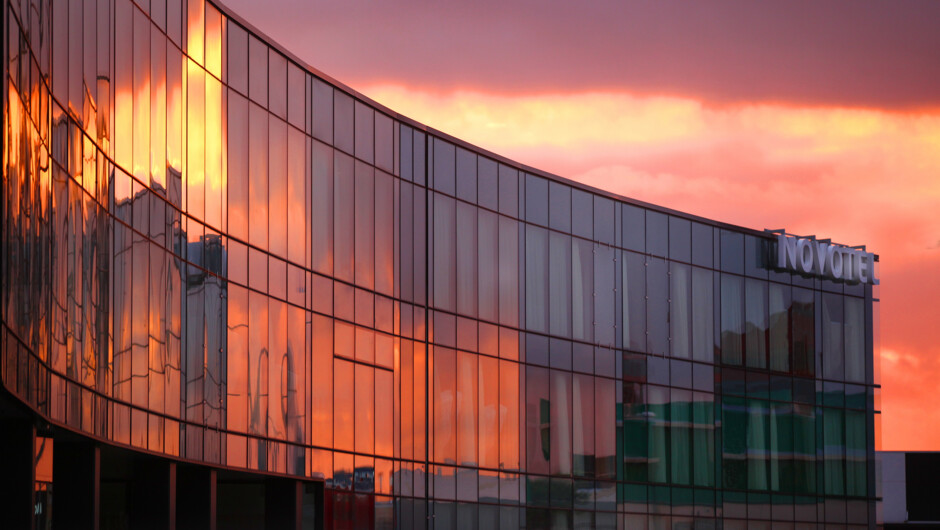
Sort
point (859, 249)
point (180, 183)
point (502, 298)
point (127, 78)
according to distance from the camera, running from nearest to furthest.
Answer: point (127, 78) → point (180, 183) → point (502, 298) → point (859, 249)

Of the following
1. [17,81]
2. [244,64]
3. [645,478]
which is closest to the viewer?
[17,81]

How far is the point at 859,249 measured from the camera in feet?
209

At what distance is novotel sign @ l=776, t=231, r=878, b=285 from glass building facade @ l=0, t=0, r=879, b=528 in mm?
623

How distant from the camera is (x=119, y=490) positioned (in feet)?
116

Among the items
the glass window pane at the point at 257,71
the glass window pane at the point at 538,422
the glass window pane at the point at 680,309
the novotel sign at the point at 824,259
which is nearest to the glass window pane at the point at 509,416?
the glass window pane at the point at 538,422

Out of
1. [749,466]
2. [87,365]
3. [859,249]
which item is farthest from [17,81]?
[859,249]

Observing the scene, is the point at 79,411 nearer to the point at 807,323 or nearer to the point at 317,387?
the point at 317,387

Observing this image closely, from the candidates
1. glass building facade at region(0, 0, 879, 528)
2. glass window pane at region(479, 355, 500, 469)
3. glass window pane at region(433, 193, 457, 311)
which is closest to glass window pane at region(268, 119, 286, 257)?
glass building facade at region(0, 0, 879, 528)

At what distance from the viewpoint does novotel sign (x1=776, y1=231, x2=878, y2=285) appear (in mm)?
60250

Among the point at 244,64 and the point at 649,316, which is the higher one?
the point at 244,64

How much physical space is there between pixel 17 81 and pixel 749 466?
42693 millimetres

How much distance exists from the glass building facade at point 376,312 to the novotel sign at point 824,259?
24.5 inches

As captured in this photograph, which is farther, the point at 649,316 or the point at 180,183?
the point at 649,316

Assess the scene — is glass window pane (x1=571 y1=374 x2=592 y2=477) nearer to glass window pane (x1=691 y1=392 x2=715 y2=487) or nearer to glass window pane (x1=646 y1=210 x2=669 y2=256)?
glass window pane (x1=691 y1=392 x2=715 y2=487)
